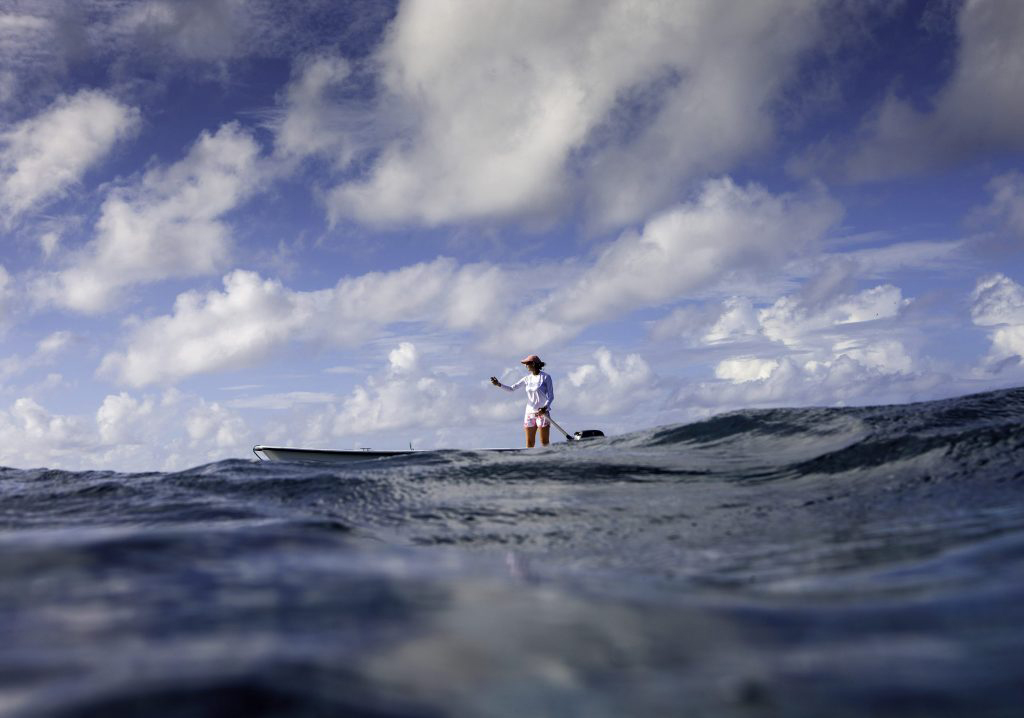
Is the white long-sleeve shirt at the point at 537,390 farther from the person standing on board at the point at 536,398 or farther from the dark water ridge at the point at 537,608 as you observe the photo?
the dark water ridge at the point at 537,608

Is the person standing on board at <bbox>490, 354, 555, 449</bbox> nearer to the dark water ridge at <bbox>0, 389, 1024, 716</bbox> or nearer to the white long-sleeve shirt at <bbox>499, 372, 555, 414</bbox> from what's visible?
the white long-sleeve shirt at <bbox>499, 372, 555, 414</bbox>

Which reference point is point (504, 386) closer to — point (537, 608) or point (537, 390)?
point (537, 390)

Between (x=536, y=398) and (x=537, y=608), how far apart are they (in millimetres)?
16139

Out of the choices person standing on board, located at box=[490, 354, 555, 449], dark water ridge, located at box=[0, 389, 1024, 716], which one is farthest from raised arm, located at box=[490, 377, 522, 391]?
dark water ridge, located at box=[0, 389, 1024, 716]

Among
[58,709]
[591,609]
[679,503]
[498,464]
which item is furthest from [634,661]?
[498,464]

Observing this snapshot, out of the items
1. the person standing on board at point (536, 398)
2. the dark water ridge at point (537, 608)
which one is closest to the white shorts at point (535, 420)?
the person standing on board at point (536, 398)

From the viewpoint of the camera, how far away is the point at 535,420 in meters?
18.2

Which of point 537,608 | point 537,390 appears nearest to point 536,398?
point 537,390

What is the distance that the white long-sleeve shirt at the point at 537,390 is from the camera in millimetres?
17984

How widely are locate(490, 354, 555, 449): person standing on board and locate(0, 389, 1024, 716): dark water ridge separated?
12.7 meters

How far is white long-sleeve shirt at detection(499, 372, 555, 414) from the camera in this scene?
17984 mm

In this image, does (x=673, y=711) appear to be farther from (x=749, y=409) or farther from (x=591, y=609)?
(x=749, y=409)

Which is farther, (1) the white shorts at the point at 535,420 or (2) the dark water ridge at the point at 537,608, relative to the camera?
(1) the white shorts at the point at 535,420

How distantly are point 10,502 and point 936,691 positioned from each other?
7.62m
